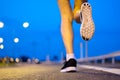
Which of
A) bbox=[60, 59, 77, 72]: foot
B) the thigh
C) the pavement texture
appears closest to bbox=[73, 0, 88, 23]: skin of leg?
the thigh

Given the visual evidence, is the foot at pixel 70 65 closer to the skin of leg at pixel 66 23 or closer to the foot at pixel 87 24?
the skin of leg at pixel 66 23

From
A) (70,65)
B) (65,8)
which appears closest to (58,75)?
(70,65)

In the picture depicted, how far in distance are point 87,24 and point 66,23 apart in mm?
906

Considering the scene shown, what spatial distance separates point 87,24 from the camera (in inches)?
224

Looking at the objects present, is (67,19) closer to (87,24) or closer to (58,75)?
(87,24)

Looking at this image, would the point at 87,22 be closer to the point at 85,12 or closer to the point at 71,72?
the point at 85,12

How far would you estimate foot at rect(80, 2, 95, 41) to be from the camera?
5645mm

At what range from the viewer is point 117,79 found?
201 inches

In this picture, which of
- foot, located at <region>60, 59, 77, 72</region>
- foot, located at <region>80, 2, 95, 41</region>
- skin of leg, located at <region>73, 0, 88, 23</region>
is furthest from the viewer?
skin of leg, located at <region>73, 0, 88, 23</region>

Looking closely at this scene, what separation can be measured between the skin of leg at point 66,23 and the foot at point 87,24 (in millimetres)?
661

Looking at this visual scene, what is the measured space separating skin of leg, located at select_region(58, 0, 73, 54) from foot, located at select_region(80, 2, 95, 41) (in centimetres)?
66

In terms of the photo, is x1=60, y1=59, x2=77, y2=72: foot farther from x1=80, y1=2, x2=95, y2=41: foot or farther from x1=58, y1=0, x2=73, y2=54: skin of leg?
x1=80, y1=2, x2=95, y2=41: foot

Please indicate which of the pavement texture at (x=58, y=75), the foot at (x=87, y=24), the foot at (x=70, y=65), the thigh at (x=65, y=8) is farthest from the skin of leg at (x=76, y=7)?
the pavement texture at (x=58, y=75)

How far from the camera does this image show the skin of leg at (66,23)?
6.41 m
